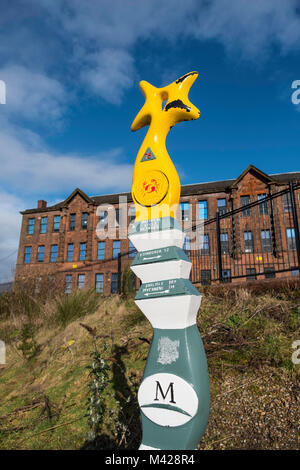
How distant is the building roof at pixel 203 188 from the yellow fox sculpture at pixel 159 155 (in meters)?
22.7

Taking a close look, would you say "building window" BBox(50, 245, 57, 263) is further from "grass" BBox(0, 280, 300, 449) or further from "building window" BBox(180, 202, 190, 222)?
"grass" BBox(0, 280, 300, 449)

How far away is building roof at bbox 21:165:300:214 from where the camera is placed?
25.0m

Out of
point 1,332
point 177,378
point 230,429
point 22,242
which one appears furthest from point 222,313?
point 22,242

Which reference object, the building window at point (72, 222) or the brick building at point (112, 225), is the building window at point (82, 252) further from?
the building window at point (72, 222)

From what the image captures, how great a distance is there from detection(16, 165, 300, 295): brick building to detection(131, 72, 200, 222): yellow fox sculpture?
18788 millimetres

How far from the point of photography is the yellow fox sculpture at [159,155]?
10.1ft

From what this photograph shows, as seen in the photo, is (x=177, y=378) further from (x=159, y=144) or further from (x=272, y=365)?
(x=159, y=144)

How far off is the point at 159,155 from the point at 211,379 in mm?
2682

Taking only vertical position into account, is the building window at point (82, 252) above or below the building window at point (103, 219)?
below

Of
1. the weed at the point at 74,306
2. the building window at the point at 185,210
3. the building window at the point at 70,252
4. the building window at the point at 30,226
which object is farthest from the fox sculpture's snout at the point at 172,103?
the building window at the point at 30,226

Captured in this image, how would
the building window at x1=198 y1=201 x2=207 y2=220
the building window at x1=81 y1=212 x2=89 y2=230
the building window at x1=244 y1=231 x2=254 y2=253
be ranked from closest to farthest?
the building window at x1=244 y1=231 x2=254 y2=253, the building window at x1=198 y1=201 x2=207 y2=220, the building window at x1=81 y1=212 x2=89 y2=230

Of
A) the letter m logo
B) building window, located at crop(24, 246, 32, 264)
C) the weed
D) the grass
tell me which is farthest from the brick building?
the letter m logo

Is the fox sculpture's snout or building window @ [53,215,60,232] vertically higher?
building window @ [53,215,60,232]

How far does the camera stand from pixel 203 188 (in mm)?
27406
